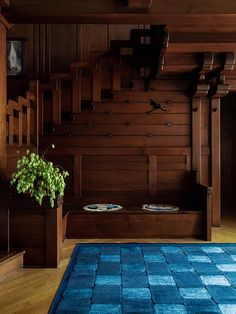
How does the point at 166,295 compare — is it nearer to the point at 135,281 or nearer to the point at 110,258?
the point at 135,281

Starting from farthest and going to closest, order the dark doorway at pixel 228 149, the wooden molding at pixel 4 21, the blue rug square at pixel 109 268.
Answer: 1. the dark doorway at pixel 228 149
2. the wooden molding at pixel 4 21
3. the blue rug square at pixel 109 268

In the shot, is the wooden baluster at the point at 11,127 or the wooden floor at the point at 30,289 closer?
the wooden floor at the point at 30,289

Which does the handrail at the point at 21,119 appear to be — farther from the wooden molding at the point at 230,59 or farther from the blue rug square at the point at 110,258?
the wooden molding at the point at 230,59

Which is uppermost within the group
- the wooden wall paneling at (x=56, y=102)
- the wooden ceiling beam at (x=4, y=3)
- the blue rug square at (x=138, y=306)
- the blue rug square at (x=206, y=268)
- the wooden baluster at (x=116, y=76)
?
the wooden ceiling beam at (x=4, y=3)

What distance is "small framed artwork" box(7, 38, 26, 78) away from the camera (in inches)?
267

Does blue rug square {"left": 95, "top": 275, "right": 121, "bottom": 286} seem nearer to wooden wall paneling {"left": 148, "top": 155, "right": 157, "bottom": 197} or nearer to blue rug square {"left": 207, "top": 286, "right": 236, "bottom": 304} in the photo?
blue rug square {"left": 207, "top": 286, "right": 236, "bottom": 304}

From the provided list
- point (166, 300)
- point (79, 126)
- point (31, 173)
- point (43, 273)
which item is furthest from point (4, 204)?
point (79, 126)

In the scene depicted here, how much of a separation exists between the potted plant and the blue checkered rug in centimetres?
35

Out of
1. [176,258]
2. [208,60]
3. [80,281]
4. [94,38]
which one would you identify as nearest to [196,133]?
[208,60]

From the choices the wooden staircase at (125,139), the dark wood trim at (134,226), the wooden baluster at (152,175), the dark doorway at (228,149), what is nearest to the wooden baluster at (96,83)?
the wooden staircase at (125,139)

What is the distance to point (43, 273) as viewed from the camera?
13.4 ft

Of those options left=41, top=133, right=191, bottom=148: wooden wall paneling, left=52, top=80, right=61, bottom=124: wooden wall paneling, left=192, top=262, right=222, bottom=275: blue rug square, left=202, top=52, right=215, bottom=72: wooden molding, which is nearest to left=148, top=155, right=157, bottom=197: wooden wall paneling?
left=41, top=133, right=191, bottom=148: wooden wall paneling

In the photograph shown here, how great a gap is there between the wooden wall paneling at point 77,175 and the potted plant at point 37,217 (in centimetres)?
204

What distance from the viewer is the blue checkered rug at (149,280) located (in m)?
3.18
